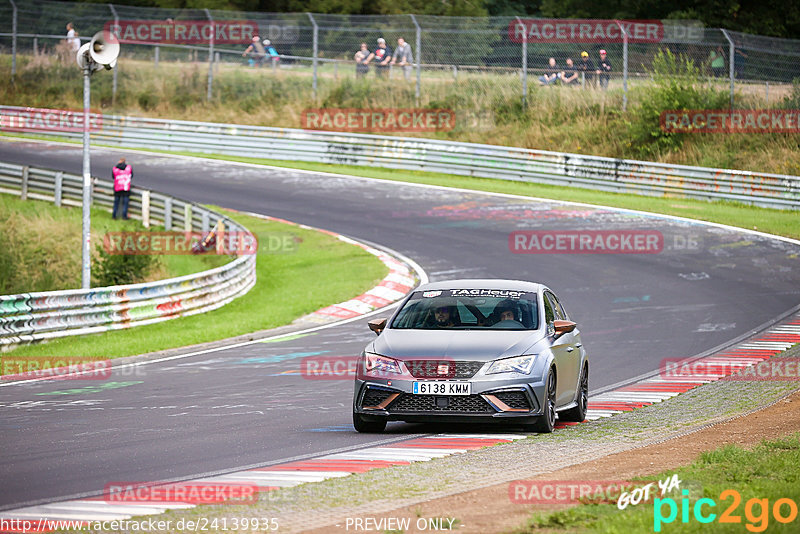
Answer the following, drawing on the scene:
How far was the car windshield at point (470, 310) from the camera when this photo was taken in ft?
35.9

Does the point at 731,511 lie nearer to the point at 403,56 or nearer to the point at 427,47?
the point at 427,47

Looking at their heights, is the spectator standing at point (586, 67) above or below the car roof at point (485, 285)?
above

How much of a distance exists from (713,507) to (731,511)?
0.48 feet

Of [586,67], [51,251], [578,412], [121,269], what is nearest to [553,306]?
[578,412]

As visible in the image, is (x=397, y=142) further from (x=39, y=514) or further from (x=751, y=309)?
(x=39, y=514)

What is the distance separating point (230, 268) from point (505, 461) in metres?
14.6

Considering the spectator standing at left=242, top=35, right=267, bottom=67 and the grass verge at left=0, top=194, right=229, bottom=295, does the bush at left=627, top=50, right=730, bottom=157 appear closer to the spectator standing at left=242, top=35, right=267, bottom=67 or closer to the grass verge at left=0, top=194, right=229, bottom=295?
the spectator standing at left=242, top=35, right=267, bottom=67

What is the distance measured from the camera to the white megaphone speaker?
17547mm

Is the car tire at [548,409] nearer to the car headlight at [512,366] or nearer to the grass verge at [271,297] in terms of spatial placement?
the car headlight at [512,366]

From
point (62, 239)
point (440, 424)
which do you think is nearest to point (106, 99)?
point (62, 239)

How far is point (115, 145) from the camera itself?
43.2 metres

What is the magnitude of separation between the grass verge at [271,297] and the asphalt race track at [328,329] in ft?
3.71

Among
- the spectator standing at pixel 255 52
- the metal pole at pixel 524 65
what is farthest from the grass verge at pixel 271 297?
the spectator standing at pixel 255 52

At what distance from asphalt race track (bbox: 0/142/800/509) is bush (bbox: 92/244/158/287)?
235 inches
